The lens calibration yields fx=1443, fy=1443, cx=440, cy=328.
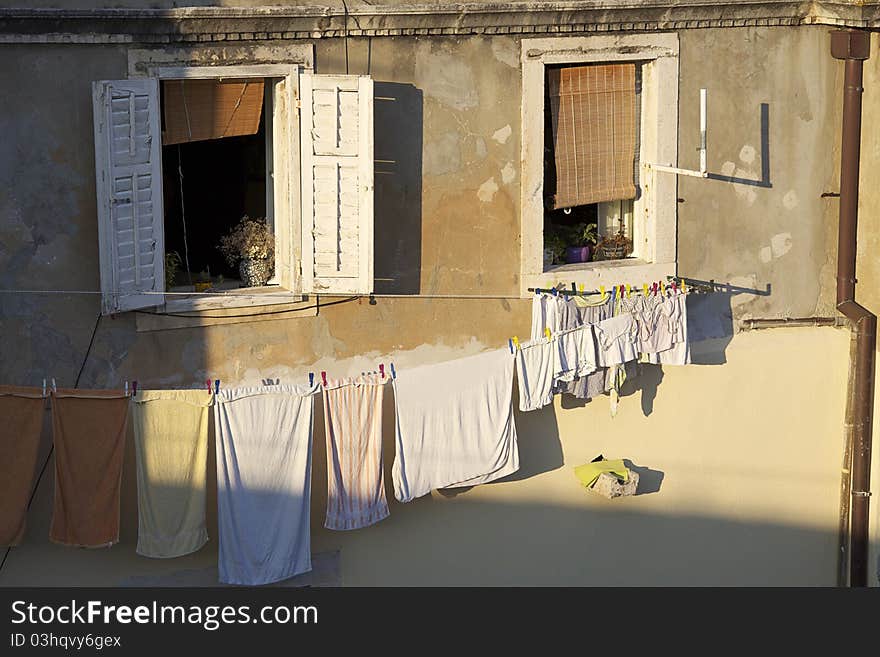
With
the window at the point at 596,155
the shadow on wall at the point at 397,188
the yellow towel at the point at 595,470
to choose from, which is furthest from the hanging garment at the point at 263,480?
the yellow towel at the point at 595,470

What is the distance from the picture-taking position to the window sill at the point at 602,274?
35.5 ft

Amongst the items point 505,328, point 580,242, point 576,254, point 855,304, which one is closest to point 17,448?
point 505,328

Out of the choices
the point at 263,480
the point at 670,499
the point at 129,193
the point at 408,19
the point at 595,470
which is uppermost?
the point at 408,19

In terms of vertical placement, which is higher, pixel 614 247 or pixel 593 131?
pixel 593 131

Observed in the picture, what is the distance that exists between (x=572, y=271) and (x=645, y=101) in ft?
4.79

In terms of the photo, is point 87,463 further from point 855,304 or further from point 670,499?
point 855,304

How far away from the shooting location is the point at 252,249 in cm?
1033

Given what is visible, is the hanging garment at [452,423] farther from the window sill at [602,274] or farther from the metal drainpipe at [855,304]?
the metal drainpipe at [855,304]

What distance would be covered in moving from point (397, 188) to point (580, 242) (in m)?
1.70

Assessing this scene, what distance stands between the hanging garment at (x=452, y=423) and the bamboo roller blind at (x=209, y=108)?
211cm

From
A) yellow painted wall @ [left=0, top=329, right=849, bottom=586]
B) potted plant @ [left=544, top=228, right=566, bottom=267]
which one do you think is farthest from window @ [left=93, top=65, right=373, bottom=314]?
potted plant @ [left=544, top=228, right=566, bottom=267]

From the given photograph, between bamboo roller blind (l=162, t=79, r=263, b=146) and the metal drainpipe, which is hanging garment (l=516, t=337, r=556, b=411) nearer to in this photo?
bamboo roller blind (l=162, t=79, r=263, b=146)

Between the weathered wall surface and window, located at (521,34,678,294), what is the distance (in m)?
0.15

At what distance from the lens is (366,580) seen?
1066 centimetres
